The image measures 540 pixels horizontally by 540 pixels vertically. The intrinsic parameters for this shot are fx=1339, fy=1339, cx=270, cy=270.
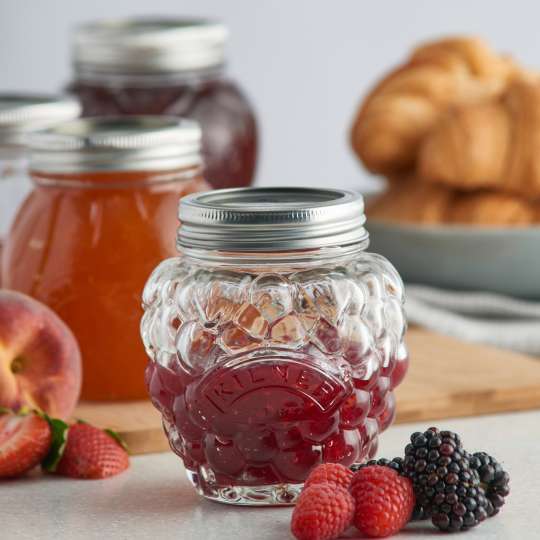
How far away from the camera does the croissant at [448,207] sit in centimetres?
195

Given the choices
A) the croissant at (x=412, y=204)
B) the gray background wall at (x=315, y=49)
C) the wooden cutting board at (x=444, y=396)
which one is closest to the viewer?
the wooden cutting board at (x=444, y=396)

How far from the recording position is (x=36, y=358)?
1.26m

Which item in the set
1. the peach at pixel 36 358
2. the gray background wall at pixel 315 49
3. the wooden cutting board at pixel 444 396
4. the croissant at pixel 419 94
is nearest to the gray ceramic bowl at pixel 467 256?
the croissant at pixel 419 94

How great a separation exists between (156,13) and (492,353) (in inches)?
76.1

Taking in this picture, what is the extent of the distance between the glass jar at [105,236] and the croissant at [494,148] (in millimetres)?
621

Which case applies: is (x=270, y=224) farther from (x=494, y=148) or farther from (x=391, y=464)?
(x=494, y=148)

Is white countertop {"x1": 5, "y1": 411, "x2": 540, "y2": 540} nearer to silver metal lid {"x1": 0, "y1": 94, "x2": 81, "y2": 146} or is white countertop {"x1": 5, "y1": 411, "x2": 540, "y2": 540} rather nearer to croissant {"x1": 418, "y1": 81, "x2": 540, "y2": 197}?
silver metal lid {"x1": 0, "y1": 94, "x2": 81, "y2": 146}

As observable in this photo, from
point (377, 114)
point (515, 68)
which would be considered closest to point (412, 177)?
point (377, 114)

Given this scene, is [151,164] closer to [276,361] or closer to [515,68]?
[276,361]

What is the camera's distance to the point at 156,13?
3297mm

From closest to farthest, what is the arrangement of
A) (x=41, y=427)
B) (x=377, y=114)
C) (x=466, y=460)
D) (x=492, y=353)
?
(x=466, y=460), (x=41, y=427), (x=492, y=353), (x=377, y=114)

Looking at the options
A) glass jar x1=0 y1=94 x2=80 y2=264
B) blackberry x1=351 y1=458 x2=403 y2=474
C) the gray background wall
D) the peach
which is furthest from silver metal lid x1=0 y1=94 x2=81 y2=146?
the gray background wall

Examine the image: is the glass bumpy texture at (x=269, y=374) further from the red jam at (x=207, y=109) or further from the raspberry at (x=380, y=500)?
the red jam at (x=207, y=109)

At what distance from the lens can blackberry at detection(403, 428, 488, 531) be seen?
1001 millimetres
